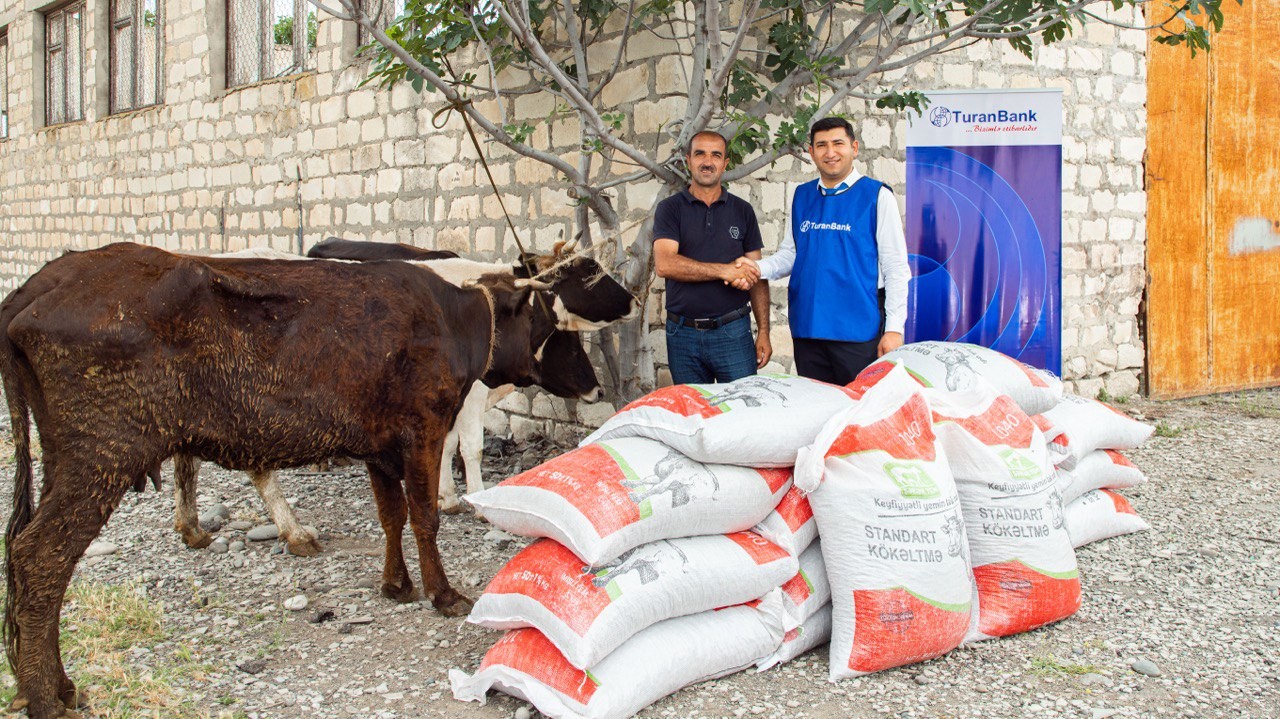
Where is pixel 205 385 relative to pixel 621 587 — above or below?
above

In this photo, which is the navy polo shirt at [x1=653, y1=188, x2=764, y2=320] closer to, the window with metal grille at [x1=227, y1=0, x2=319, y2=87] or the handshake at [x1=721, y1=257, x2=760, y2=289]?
the handshake at [x1=721, y1=257, x2=760, y2=289]

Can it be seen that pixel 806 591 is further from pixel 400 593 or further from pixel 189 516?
pixel 189 516

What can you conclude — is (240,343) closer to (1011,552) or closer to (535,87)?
(1011,552)

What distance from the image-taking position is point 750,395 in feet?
11.0

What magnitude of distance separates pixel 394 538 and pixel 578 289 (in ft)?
4.38

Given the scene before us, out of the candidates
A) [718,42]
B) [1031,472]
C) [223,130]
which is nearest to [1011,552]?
[1031,472]

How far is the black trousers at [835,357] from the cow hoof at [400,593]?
1.84m

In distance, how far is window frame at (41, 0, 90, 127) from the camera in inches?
488

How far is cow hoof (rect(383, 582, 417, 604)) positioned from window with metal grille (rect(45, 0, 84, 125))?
11015 millimetres

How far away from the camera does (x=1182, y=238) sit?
805 cm

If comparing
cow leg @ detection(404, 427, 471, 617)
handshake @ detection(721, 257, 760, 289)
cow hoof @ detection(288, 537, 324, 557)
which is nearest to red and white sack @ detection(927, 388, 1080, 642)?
handshake @ detection(721, 257, 760, 289)

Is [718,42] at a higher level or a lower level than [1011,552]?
higher

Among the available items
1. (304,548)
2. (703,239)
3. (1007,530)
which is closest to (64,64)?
(304,548)

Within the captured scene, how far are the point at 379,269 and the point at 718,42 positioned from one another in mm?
1831
